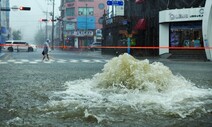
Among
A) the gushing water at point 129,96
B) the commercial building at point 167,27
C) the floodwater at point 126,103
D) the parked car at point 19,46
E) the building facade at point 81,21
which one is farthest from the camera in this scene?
the building facade at point 81,21

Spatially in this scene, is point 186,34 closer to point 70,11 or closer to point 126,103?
point 126,103

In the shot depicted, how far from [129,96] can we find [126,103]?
780 mm

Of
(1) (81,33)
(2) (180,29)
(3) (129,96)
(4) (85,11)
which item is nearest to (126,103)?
(3) (129,96)

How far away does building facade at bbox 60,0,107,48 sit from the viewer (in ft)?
273

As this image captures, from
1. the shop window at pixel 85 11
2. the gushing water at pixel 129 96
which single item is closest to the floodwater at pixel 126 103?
the gushing water at pixel 129 96

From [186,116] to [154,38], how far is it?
30039 millimetres

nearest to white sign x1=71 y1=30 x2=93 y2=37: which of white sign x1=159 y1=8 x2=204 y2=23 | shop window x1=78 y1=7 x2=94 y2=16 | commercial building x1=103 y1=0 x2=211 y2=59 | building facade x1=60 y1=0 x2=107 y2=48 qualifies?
building facade x1=60 y1=0 x2=107 y2=48

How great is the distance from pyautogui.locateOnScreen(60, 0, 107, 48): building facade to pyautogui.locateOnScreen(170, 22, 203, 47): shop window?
4905 cm

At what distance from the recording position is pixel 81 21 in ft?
277

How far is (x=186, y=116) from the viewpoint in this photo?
6418mm

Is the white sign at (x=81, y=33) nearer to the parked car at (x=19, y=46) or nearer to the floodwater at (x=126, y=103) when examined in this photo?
the parked car at (x=19, y=46)

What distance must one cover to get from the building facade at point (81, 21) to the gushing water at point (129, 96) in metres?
72.7

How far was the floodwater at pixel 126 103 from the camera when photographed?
6.03 m

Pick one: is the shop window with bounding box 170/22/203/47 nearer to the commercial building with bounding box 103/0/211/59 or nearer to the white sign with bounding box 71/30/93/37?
the commercial building with bounding box 103/0/211/59
